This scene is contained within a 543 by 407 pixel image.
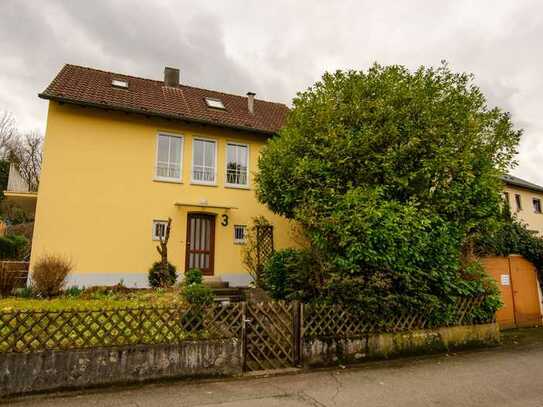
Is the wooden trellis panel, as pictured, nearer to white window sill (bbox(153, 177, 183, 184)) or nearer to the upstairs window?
white window sill (bbox(153, 177, 183, 184))

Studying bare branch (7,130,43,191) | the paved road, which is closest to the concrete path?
the paved road

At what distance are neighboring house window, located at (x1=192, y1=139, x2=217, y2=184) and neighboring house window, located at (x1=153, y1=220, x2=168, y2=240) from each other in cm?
203

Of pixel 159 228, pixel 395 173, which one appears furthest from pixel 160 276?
pixel 395 173

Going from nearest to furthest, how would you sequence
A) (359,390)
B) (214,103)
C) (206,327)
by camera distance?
(359,390) < (206,327) < (214,103)

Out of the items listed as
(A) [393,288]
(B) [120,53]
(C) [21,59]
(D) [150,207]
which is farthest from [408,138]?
(C) [21,59]

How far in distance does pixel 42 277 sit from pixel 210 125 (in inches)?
303

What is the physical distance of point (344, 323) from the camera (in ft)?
21.7

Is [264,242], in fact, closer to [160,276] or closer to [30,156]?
[160,276]

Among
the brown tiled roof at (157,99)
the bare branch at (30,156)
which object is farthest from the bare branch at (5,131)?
the brown tiled roof at (157,99)

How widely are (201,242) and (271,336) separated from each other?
24.2ft

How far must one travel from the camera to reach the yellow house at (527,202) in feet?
80.4

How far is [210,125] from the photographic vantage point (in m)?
13.4

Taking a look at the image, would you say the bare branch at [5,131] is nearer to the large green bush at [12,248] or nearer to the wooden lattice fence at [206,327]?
the large green bush at [12,248]

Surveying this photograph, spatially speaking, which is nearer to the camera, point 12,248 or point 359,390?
point 359,390
